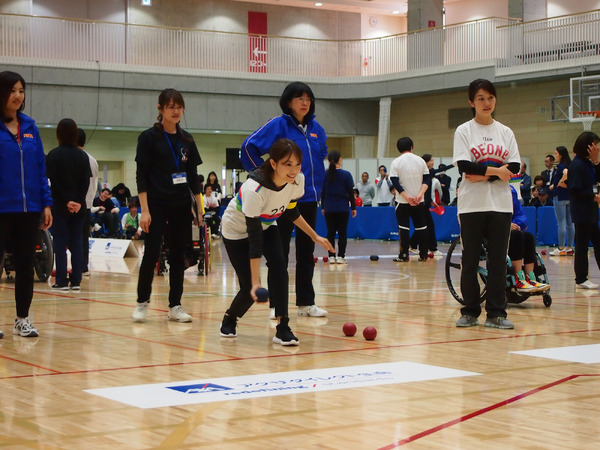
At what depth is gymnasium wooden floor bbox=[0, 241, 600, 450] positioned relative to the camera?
3.50 meters

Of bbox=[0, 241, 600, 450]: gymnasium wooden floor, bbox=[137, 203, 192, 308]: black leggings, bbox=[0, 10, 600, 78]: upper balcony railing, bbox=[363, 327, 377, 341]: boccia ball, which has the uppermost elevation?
bbox=[0, 10, 600, 78]: upper balcony railing

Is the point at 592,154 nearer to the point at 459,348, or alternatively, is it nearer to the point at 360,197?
the point at 459,348

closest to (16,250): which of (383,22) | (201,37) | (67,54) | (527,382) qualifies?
(527,382)

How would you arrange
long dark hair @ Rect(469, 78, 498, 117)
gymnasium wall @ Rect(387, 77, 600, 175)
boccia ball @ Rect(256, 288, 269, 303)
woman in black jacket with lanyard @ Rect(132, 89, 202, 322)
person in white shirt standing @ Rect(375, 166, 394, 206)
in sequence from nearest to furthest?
boccia ball @ Rect(256, 288, 269, 303)
long dark hair @ Rect(469, 78, 498, 117)
woman in black jacket with lanyard @ Rect(132, 89, 202, 322)
person in white shirt standing @ Rect(375, 166, 394, 206)
gymnasium wall @ Rect(387, 77, 600, 175)

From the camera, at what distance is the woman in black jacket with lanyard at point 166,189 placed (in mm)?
7004

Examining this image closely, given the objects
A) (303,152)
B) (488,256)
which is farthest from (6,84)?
(488,256)

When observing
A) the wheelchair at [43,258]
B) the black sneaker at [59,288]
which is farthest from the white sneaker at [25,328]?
the wheelchair at [43,258]

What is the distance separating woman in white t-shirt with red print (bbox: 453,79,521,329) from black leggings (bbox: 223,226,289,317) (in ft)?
5.10

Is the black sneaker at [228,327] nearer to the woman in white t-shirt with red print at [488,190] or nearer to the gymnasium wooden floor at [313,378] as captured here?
the gymnasium wooden floor at [313,378]

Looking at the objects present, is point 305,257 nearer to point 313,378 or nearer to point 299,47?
point 313,378

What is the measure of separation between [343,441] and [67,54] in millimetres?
25172

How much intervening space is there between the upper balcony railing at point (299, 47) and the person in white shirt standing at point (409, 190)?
1177 cm

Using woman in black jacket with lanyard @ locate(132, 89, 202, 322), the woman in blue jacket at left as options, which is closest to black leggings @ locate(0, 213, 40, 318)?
the woman in blue jacket at left

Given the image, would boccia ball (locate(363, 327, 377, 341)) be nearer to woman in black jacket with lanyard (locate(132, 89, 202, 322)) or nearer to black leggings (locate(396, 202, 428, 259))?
woman in black jacket with lanyard (locate(132, 89, 202, 322))
